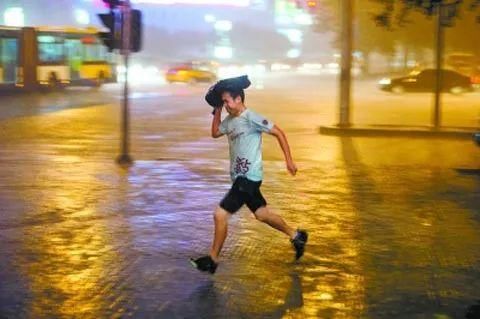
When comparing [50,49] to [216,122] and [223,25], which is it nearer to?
[216,122]

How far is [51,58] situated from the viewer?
4275 cm

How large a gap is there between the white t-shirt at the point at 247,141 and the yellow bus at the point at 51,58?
3235 centimetres

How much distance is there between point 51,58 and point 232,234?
34882 millimetres

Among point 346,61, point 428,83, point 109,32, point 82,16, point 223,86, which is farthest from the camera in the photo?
point 82,16

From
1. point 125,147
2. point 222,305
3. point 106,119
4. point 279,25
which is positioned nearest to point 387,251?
point 222,305

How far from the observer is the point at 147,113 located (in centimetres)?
2992

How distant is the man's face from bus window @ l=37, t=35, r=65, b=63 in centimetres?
3556

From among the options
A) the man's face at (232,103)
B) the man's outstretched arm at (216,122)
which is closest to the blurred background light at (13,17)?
the man's outstretched arm at (216,122)

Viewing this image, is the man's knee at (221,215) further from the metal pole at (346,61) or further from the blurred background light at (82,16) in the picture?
the blurred background light at (82,16)

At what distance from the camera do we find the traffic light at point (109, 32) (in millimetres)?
15961

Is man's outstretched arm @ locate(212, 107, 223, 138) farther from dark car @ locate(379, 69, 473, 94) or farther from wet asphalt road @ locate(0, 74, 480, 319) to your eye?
dark car @ locate(379, 69, 473, 94)

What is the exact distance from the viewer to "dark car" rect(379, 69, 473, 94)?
46844 mm

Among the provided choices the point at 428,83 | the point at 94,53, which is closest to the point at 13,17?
the point at 94,53

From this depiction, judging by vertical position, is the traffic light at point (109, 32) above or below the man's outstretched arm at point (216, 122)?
above
